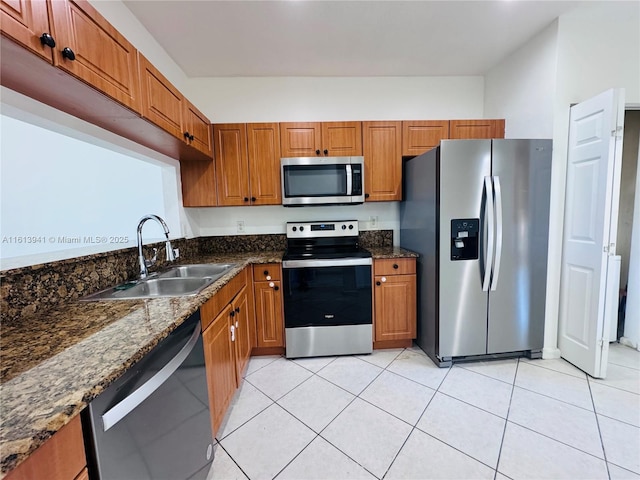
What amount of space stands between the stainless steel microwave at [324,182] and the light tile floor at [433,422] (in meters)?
1.41

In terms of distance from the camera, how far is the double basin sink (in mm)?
1275

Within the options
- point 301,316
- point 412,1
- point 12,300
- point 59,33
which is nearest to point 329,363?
point 301,316

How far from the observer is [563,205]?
2002mm

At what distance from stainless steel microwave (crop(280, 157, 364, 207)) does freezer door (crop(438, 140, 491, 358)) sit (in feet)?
2.36

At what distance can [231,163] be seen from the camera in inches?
92.1

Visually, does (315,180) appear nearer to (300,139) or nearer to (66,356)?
(300,139)

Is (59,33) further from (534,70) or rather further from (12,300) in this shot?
(534,70)

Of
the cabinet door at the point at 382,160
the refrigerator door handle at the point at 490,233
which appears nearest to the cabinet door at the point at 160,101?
the cabinet door at the point at 382,160

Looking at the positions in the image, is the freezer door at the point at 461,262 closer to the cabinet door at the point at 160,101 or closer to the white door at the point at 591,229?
the white door at the point at 591,229

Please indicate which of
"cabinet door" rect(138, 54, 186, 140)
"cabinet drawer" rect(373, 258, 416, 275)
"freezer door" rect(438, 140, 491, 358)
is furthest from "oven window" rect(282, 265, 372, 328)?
"cabinet door" rect(138, 54, 186, 140)

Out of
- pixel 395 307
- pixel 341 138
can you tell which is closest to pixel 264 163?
pixel 341 138

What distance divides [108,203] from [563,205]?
328cm

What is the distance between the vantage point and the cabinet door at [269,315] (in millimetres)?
2139

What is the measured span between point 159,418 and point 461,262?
1987mm
